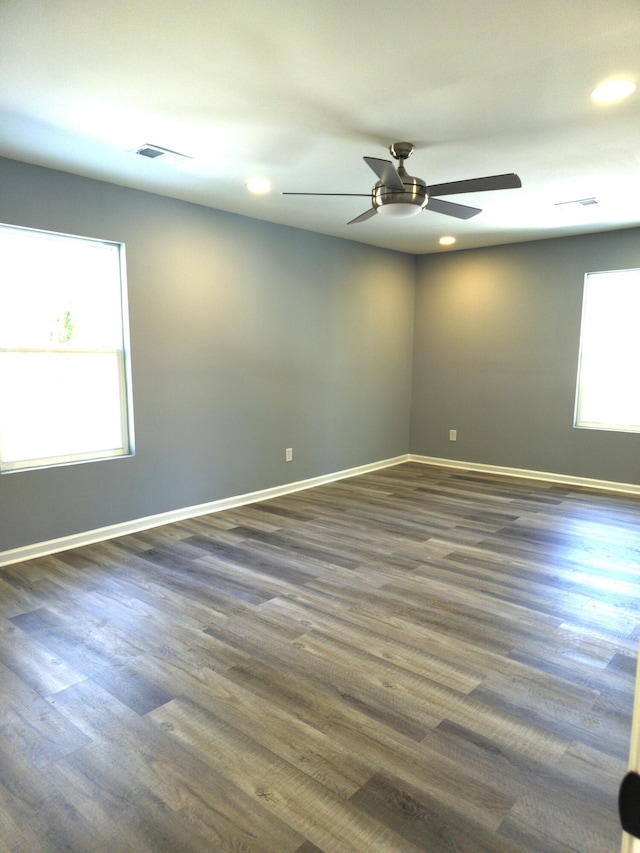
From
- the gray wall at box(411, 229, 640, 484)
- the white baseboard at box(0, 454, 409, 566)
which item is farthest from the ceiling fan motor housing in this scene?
the gray wall at box(411, 229, 640, 484)

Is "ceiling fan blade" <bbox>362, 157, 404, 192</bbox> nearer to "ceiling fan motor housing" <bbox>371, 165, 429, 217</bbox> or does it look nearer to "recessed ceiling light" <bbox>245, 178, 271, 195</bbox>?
"ceiling fan motor housing" <bbox>371, 165, 429, 217</bbox>

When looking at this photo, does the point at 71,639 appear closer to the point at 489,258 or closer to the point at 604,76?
the point at 604,76

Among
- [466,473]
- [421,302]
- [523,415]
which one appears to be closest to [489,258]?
[421,302]

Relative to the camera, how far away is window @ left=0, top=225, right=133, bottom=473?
353 centimetres

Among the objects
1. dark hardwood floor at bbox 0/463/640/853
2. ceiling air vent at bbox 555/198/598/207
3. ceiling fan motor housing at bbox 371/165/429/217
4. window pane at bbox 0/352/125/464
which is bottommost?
dark hardwood floor at bbox 0/463/640/853

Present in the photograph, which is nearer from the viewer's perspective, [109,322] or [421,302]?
[109,322]

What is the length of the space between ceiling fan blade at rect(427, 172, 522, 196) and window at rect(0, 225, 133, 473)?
2.39m

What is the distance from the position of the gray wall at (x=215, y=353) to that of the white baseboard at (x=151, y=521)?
0.05 meters

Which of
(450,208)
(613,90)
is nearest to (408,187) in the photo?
(450,208)

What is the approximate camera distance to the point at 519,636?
2.65 m

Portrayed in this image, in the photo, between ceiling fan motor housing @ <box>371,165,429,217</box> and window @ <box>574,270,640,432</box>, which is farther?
window @ <box>574,270,640,432</box>

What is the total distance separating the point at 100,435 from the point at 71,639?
1795 millimetres

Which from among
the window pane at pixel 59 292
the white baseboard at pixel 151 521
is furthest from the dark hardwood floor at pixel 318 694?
the window pane at pixel 59 292

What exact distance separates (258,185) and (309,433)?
2.52m
